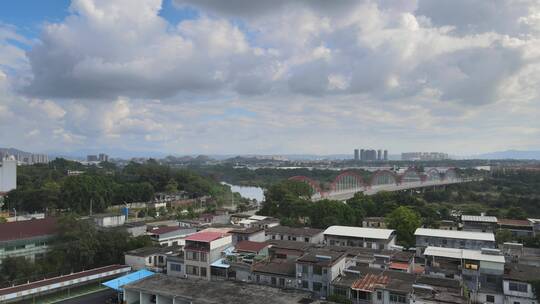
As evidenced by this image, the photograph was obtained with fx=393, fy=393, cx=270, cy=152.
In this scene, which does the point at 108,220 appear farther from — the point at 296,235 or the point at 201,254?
the point at 296,235

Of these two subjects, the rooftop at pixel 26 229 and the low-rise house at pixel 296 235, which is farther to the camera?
the low-rise house at pixel 296 235

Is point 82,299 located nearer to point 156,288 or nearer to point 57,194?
point 156,288

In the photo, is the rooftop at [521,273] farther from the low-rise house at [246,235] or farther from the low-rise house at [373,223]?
the low-rise house at [246,235]

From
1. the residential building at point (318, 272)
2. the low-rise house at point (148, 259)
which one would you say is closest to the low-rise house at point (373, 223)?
the residential building at point (318, 272)

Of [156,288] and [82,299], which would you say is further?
[82,299]

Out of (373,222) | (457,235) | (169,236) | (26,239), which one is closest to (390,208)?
(373,222)

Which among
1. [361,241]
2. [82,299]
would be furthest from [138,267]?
[361,241]
